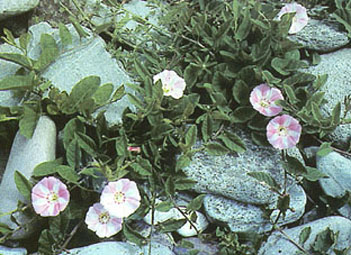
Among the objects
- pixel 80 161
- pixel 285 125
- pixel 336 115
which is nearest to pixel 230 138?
pixel 285 125

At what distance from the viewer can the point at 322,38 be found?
8.26 feet

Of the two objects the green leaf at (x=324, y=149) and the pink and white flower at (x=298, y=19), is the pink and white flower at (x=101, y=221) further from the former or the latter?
the pink and white flower at (x=298, y=19)

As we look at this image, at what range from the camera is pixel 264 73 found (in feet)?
7.52

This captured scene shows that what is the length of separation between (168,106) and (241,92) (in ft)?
0.99

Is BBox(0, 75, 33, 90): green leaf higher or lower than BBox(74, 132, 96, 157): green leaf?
higher

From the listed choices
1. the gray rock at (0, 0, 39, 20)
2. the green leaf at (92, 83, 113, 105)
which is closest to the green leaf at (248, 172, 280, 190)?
the green leaf at (92, 83, 113, 105)

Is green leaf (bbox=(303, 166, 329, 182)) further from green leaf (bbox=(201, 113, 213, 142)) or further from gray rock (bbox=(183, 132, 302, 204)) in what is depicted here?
green leaf (bbox=(201, 113, 213, 142))

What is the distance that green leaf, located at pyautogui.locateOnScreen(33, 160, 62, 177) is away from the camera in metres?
2.04

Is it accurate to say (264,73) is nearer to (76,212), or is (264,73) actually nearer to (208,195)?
(208,195)

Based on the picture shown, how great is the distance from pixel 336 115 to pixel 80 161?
1005 millimetres

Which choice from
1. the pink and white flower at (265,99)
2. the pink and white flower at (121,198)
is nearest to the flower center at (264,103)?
the pink and white flower at (265,99)

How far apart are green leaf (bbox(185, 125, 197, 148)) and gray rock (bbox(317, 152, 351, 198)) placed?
543 mm

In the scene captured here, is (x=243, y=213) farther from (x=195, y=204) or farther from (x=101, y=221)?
(x=101, y=221)

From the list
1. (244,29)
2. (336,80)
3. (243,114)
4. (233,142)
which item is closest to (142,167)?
(233,142)
